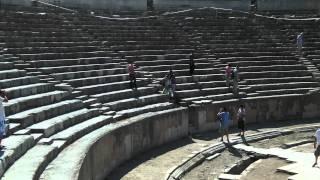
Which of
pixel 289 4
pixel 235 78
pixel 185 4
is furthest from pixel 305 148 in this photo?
pixel 289 4

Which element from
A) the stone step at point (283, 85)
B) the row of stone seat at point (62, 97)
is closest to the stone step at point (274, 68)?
the stone step at point (283, 85)

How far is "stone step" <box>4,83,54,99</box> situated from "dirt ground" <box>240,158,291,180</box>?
560 centimetres

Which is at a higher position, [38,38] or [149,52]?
[38,38]

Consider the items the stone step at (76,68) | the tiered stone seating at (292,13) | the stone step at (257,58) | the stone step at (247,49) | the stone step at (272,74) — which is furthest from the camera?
the tiered stone seating at (292,13)

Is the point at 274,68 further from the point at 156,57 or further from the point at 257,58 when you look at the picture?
the point at 156,57

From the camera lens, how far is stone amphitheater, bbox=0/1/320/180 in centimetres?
1186

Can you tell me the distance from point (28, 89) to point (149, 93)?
5.12 metres

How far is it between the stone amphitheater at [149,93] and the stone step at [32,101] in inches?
0.9

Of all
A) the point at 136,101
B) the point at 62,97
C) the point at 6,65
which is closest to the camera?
the point at 62,97

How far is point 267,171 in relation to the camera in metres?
13.6

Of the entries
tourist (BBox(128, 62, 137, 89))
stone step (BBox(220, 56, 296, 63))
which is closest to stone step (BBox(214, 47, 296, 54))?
stone step (BBox(220, 56, 296, 63))

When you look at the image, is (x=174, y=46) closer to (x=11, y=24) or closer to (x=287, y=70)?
(x=287, y=70)

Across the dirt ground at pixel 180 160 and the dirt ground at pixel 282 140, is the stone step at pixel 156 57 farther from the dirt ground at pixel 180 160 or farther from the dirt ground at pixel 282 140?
the dirt ground at pixel 282 140

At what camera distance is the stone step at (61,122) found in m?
11.4
